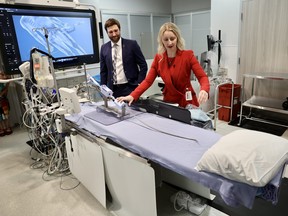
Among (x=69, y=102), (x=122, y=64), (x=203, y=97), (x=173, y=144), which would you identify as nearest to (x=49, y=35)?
(x=122, y=64)

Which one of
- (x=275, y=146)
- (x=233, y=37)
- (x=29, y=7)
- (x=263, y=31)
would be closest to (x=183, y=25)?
(x=233, y=37)

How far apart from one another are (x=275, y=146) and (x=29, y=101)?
8.21 feet

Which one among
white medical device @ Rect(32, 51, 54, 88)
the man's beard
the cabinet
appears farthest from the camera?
the cabinet

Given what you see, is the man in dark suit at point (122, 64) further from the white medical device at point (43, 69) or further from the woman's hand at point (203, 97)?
the woman's hand at point (203, 97)

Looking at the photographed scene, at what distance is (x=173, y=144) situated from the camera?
1.39 metres

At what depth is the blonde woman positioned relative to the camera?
1.87 m

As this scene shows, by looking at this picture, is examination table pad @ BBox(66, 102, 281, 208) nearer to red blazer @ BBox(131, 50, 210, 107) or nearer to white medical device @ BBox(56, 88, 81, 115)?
white medical device @ BBox(56, 88, 81, 115)

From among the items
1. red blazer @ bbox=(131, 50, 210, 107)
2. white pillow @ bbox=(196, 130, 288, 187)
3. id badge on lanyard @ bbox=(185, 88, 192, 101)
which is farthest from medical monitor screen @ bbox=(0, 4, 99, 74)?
white pillow @ bbox=(196, 130, 288, 187)

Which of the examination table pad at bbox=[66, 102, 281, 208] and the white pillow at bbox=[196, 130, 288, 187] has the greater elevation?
the white pillow at bbox=[196, 130, 288, 187]

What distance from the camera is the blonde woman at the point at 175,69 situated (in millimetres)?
1868

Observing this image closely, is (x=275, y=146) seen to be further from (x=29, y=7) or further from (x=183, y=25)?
(x=183, y=25)

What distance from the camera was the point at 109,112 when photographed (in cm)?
204

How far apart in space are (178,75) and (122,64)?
82 cm

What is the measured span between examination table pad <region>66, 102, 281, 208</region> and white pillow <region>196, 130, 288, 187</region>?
0.18 ft
